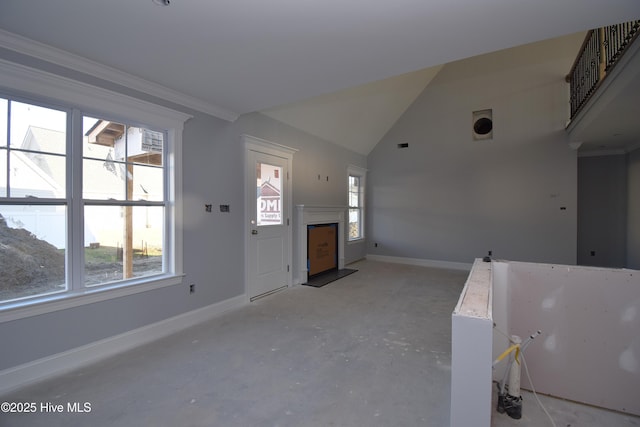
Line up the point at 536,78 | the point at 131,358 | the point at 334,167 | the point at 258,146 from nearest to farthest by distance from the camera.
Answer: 1. the point at 131,358
2. the point at 258,146
3. the point at 536,78
4. the point at 334,167

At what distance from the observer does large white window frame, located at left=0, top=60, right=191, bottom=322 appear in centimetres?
210

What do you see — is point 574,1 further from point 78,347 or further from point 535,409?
point 78,347

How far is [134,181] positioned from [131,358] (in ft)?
5.28

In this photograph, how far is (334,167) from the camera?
6.01 m

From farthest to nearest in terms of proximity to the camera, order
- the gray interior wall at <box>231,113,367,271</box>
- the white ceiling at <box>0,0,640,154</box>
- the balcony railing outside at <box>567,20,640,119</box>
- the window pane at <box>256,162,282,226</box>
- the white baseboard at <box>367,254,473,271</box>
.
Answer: the white baseboard at <box>367,254,473,271</box>, the window pane at <box>256,162,282,226</box>, the gray interior wall at <box>231,113,367,271</box>, the balcony railing outside at <box>567,20,640,119</box>, the white ceiling at <box>0,0,640,154</box>

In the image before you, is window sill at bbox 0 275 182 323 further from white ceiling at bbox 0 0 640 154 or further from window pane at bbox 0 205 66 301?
white ceiling at bbox 0 0 640 154

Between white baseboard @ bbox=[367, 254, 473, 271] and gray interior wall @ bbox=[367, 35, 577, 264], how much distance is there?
10cm

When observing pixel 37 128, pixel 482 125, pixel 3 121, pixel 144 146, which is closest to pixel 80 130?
pixel 37 128

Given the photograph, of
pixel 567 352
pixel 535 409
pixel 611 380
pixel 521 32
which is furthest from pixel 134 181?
pixel 611 380

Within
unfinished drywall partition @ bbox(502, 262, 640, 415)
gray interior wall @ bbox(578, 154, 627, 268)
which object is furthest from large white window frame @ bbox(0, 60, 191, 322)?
gray interior wall @ bbox(578, 154, 627, 268)

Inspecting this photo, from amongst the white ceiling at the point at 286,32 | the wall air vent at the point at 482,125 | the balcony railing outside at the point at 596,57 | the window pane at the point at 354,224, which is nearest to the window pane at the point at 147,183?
the white ceiling at the point at 286,32

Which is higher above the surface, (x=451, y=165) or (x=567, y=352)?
(x=451, y=165)

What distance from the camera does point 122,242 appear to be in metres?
2.78

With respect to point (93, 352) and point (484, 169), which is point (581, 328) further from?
point (484, 169)
